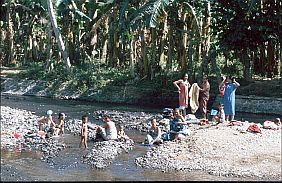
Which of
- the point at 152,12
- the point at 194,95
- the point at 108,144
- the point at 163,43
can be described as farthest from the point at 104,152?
the point at 163,43

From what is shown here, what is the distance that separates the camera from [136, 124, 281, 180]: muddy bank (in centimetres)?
1619

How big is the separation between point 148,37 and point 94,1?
503 centimetres

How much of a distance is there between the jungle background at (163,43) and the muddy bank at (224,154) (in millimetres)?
11414

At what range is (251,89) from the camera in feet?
114

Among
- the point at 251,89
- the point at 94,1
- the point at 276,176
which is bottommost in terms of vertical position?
the point at 276,176

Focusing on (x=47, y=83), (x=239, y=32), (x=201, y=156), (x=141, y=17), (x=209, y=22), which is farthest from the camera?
(x=47, y=83)

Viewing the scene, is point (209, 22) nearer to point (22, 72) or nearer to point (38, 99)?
point (38, 99)

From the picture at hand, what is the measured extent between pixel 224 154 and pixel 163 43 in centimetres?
2292

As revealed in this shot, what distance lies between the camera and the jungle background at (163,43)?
33.6 meters

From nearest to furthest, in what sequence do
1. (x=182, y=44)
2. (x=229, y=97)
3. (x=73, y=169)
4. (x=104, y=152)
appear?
(x=73, y=169) → (x=104, y=152) → (x=229, y=97) → (x=182, y=44)

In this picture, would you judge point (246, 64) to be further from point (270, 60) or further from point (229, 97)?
point (229, 97)

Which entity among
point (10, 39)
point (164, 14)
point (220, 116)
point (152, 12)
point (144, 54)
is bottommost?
point (220, 116)

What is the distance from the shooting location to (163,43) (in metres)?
39.8

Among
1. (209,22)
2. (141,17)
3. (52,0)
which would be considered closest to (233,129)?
(141,17)
